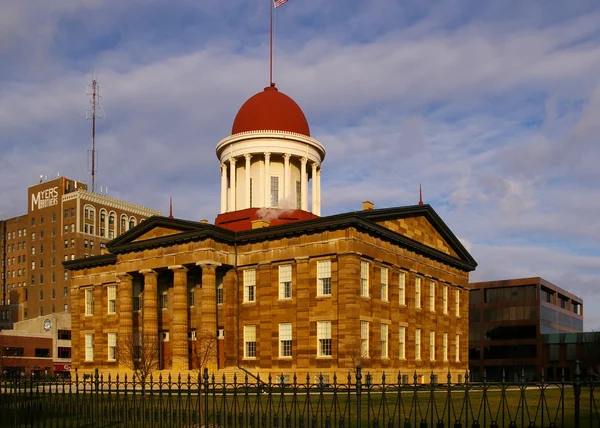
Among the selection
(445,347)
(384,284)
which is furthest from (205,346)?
(445,347)

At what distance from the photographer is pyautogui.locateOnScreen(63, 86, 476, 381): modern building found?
46.9 meters

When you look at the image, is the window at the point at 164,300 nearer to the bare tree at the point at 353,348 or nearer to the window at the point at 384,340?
the bare tree at the point at 353,348

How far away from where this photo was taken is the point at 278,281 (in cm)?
4938

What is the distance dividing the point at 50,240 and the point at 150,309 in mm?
75453

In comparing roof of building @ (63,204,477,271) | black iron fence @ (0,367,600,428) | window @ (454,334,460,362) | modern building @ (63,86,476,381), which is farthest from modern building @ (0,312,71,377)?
black iron fence @ (0,367,600,428)

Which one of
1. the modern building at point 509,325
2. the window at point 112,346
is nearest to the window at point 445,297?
the window at point 112,346

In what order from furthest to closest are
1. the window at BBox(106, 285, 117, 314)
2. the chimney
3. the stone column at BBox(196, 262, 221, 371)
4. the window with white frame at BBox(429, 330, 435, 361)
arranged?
the window at BBox(106, 285, 117, 314) → the window with white frame at BBox(429, 330, 435, 361) → the chimney → the stone column at BBox(196, 262, 221, 371)

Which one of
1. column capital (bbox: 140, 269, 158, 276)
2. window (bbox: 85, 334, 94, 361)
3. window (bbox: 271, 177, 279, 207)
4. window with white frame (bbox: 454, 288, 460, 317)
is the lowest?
window (bbox: 85, 334, 94, 361)

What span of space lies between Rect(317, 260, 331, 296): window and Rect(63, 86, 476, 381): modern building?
10cm

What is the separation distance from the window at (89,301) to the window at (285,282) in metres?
22.6

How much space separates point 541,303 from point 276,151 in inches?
2382

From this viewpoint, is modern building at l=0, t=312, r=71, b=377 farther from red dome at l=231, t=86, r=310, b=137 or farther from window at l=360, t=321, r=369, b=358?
window at l=360, t=321, r=369, b=358

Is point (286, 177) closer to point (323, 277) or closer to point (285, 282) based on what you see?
point (285, 282)

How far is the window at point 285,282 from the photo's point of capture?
48969 millimetres
